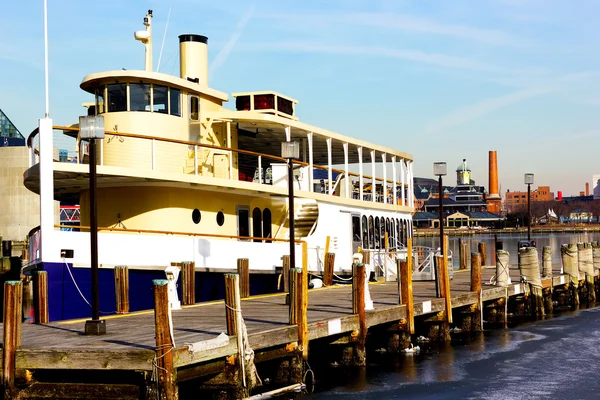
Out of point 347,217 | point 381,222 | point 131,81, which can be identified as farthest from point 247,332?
point 381,222

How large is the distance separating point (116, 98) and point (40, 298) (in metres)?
6.80

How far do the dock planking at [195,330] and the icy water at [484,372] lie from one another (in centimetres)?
95

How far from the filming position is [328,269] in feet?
72.7

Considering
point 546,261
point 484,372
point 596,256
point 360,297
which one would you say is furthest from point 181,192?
point 596,256

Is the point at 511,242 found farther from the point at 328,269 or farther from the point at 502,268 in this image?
the point at 328,269

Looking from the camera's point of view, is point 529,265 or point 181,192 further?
point 529,265

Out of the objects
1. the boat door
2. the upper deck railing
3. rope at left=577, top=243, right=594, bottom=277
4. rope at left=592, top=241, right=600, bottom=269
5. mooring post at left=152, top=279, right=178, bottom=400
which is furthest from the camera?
rope at left=592, top=241, right=600, bottom=269

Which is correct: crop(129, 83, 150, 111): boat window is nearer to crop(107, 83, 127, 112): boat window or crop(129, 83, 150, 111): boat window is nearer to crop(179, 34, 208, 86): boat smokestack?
crop(107, 83, 127, 112): boat window

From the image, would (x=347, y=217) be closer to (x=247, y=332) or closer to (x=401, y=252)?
(x=401, y=252)

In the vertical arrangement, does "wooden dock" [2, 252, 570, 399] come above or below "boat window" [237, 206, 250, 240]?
below

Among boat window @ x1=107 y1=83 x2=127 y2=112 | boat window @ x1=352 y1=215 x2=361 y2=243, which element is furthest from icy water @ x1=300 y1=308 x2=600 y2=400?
boat window @ x1=107 y1=83 x2=127 y2=112

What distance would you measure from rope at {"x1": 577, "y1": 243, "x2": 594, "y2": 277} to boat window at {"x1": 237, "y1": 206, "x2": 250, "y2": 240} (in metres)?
12.9

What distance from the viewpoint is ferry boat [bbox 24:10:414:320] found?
55.4 feet

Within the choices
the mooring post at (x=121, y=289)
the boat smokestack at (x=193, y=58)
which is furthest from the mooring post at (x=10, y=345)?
the boat smokestack at (x=193, y=58)
